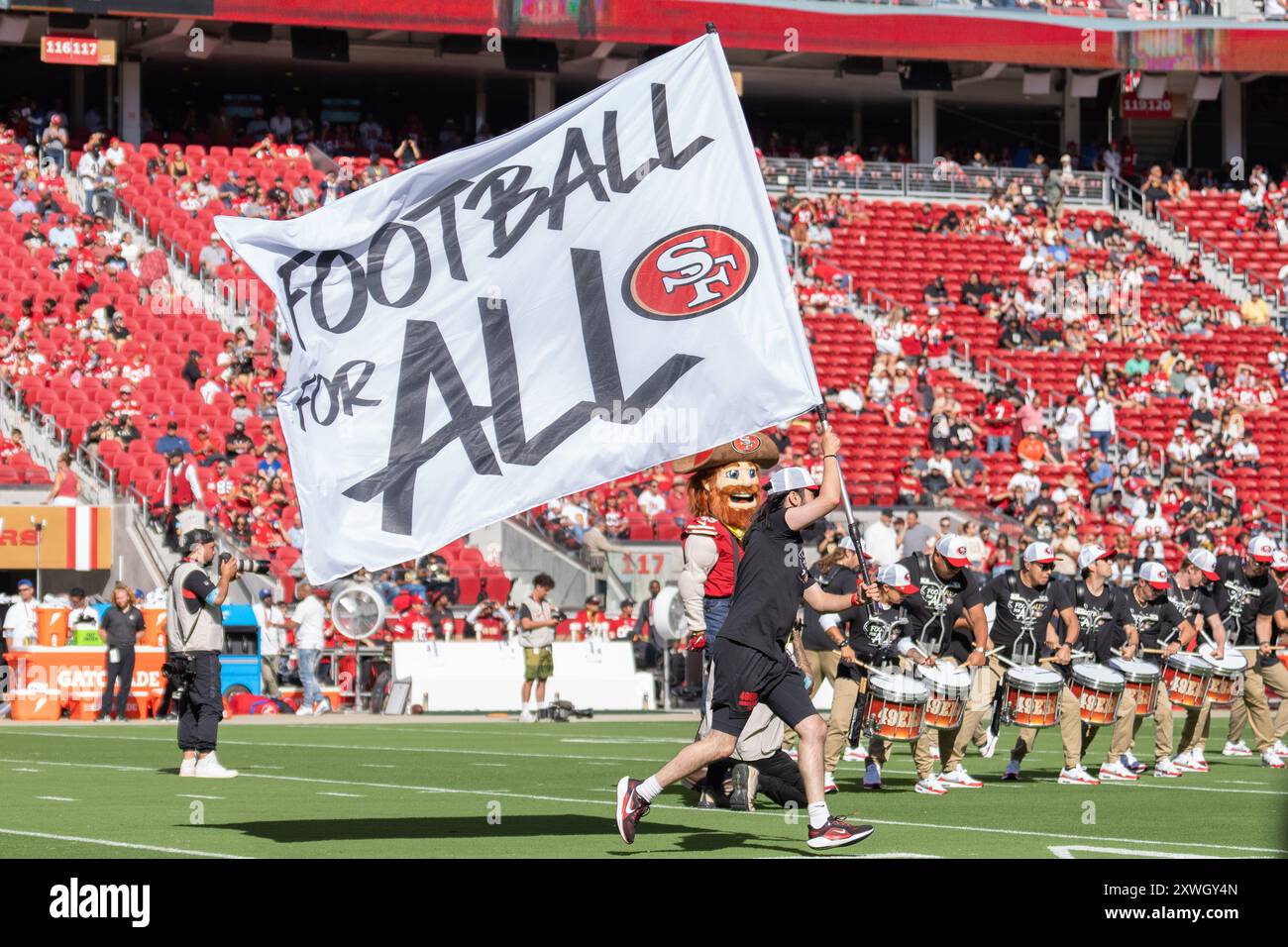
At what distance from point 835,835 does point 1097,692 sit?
260 inches

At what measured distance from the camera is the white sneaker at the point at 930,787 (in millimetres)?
15727

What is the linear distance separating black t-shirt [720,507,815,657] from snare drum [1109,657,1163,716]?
711cm

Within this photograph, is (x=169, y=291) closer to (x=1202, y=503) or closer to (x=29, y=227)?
(x=29, y=227)

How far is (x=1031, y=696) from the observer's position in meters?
16.5

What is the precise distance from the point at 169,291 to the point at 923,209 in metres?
16.5

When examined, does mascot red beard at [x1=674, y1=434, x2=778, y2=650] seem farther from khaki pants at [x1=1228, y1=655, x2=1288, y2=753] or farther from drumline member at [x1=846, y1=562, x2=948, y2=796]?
khaki pants at [x1=1228, y1=655, x2=1288, y2=753]

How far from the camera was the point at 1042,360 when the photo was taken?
41.4 m

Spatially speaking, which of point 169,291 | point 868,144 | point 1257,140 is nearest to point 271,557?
point 169,291

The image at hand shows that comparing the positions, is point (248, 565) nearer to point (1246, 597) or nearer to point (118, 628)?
point (1246, 597)

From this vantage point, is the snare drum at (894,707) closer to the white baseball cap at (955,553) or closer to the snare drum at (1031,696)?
the white baseball cap at (955,553)

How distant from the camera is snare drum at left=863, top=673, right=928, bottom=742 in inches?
597

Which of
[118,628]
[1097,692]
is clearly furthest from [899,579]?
[118,628]

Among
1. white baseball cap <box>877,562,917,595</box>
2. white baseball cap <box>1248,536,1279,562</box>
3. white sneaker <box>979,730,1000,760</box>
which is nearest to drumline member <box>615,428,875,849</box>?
white baseball cap <box>877,562,917,595</box>

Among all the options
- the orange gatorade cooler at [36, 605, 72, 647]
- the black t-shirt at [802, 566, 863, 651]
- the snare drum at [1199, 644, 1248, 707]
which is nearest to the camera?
the black t-shirt at [802, 566, 863, 651]
